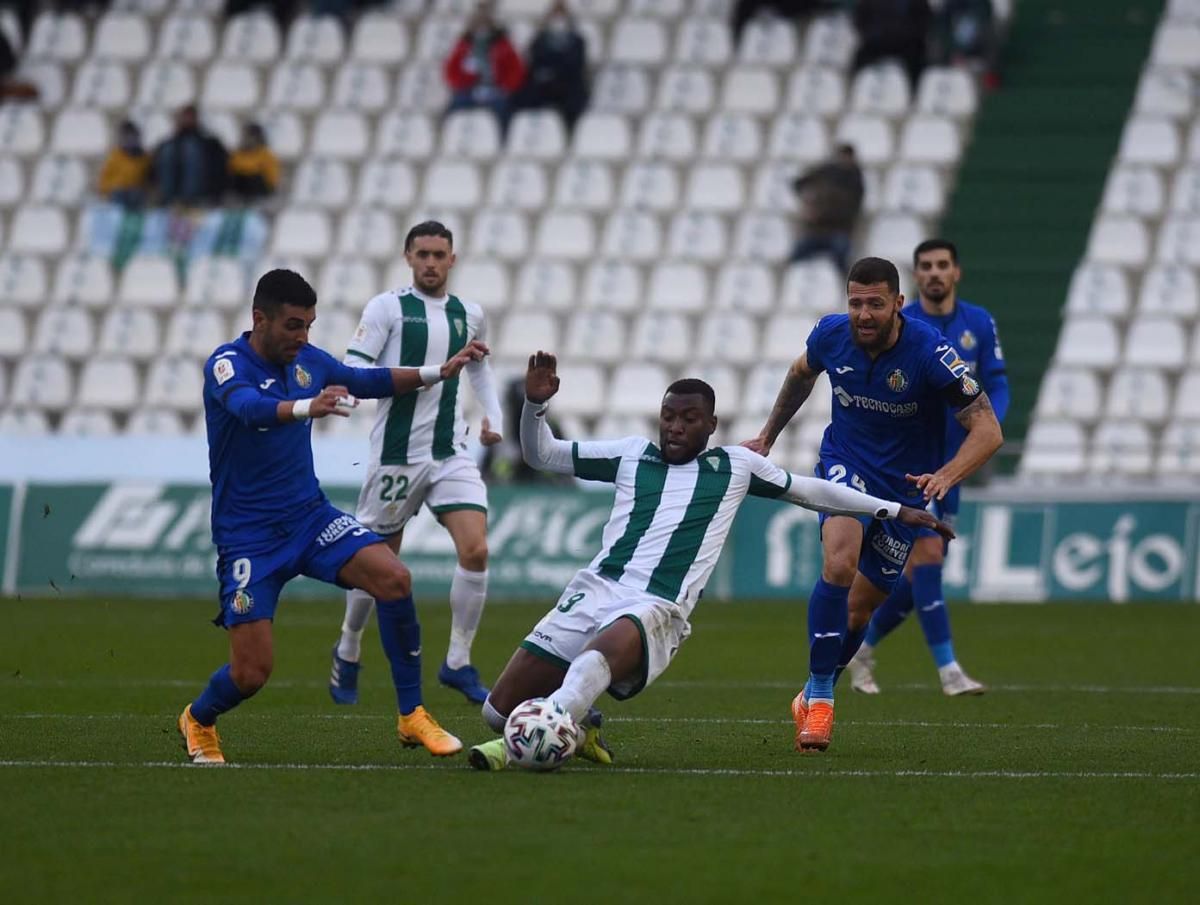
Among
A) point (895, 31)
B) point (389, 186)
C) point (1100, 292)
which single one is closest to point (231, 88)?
point (389, 186)

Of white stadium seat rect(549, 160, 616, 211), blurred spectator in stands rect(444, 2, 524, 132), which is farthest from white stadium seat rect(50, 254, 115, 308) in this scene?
white stadium seat rect(549, 160, 616, 211)

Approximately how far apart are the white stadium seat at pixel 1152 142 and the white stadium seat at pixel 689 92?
5015 mm

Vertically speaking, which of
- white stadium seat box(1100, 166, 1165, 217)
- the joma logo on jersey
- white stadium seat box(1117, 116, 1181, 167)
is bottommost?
the joma logo on jersey

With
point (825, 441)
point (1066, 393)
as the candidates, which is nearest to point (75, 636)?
point (825, 441)

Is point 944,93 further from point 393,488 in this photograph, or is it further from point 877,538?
point 877,538

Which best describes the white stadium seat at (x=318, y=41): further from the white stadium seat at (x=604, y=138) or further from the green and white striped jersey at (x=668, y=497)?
the green and white striped jersey at (x=668, y=497)

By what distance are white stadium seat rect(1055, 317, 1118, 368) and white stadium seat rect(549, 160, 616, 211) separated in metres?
5.74

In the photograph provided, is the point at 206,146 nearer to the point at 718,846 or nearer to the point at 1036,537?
the point at 1036,537

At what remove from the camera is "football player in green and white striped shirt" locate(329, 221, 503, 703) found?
11797 millimetres

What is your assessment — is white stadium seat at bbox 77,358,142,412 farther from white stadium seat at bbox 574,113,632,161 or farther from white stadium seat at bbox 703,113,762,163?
white stadium seat at bbox 703,113,762,163

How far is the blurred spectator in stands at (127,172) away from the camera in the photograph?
1032 inches

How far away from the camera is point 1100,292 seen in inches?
912

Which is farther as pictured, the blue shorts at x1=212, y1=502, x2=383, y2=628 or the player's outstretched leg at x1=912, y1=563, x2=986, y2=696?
the player's outstretched leg at x1=912, y1=563, x2=986, y2=696

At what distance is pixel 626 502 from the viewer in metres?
8.79
